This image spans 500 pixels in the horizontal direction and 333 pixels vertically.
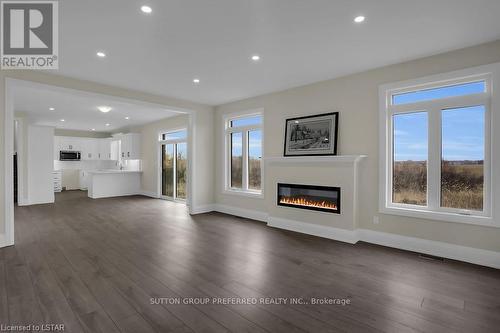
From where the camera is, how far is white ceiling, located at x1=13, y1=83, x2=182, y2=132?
523 centimetres

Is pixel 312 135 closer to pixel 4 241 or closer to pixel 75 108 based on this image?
pixel 4 241

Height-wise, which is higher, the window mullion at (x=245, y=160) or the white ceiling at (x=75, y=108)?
the white ceiling at (x=75, y=108)

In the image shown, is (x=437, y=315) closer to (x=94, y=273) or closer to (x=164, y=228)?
(x=94, y=273)

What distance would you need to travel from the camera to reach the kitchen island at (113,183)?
903 cm

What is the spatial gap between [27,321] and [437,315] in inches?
136

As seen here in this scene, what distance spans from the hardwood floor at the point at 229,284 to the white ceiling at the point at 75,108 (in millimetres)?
2774

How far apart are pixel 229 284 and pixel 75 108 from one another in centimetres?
702

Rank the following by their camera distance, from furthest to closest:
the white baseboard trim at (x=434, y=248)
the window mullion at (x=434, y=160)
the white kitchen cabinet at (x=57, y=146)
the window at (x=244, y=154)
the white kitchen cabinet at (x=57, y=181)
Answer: the white kitchen cabinet at (x=57, y=146), the white kitchen cabinet at (x=57, y=181), the window at (x=244, y=154), the window mullion at (x=434, y=160), the white baseboard trim at (x=434, y=248)

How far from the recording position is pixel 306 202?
4.79m

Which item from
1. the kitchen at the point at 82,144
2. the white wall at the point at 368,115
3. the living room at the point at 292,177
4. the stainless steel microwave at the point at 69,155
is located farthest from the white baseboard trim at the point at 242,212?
the stainless steel microwave at the point at 69,155

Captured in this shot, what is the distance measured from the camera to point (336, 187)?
4363 mm

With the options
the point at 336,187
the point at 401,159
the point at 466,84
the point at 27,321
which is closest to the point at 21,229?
the point at 27,321

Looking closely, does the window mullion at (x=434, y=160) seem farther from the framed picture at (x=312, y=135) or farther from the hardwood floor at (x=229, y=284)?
the framed picture at (x=312, y=135)

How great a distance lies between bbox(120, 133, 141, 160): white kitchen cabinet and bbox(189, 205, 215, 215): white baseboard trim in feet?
16.4
